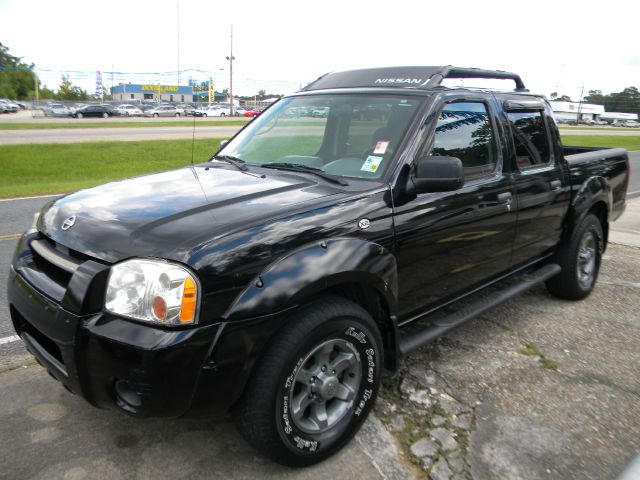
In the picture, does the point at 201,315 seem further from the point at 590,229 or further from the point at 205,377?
the point at 590,229

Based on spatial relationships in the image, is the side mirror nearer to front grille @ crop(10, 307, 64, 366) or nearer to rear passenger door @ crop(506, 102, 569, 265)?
rear passenger door @ crop(506, 102, 569, 265)

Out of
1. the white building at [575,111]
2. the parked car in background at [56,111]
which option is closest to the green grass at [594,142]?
the parked car in background at [56,111]

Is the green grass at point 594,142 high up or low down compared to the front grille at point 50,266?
up

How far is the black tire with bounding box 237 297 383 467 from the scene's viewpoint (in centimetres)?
232

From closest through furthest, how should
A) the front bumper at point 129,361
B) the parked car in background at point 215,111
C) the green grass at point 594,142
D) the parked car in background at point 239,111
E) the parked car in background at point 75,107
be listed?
the front bumper at point 129,361, the green grass at point 594,142, the parked car in background at point 75,107, the parked car in background at point 215,111, the parked car in background at point 239,111

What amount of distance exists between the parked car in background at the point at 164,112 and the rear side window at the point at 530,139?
169ft

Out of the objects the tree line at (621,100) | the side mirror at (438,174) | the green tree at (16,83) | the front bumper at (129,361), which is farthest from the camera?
the tree line at (621,100)

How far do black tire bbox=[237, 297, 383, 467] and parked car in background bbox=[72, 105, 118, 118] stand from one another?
48.8 metres

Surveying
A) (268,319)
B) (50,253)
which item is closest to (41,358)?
(50,253)

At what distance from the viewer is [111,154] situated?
17.3 m

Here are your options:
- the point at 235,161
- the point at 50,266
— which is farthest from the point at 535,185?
the point at 50,266

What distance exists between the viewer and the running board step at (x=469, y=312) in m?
3.07

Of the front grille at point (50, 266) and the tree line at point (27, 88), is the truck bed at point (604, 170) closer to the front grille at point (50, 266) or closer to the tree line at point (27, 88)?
the front grille at point (50, 266)

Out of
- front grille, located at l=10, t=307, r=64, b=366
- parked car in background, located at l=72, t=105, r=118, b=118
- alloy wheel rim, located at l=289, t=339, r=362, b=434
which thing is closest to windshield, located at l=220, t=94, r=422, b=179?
alloy wheel rim, located at l=289, t=339, r=362, b=434
